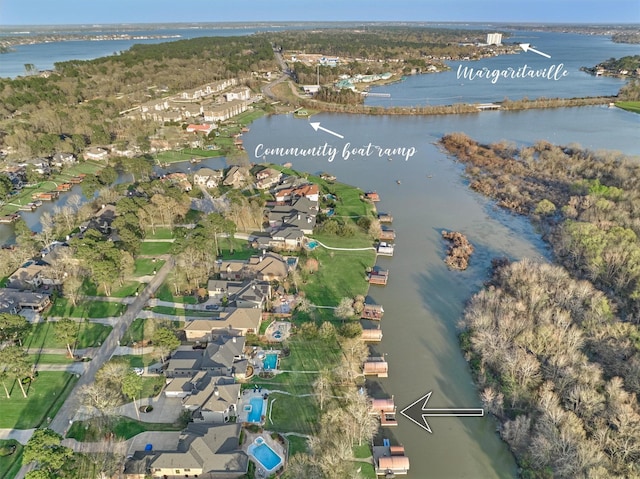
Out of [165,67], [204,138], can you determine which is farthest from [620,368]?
[165,67]

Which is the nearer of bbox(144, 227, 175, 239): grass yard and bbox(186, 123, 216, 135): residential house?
bbox(144, 227, 175, 239): grass yard

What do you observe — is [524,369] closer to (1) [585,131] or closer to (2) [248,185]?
(2) [248,185]

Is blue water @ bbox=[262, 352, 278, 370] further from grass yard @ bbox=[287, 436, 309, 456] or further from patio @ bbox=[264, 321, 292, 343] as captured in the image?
grass yard @ bbox=[287, 436, 309, 456]

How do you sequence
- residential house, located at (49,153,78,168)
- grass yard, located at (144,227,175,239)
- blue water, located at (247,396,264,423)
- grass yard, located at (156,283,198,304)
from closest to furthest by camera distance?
blue water, located at (247,396,264,423) < grass yard, located at (156,283,198,304) < grass yard, located at (144,227,175,239) < residential house, located at (49,153,78,168)

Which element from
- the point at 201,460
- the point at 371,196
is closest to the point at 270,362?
the point at 201,460

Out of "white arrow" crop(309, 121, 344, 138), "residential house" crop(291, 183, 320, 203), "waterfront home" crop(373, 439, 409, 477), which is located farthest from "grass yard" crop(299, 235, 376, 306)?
"white arrow" crop(309, 121, 344, 138)

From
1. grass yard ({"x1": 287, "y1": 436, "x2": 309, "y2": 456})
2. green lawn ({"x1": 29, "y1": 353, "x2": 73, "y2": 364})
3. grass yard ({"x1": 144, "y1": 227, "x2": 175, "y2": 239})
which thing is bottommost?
grass yard ({"x1": 144, "y1": 227, "x2": 175, "y2": 239})
